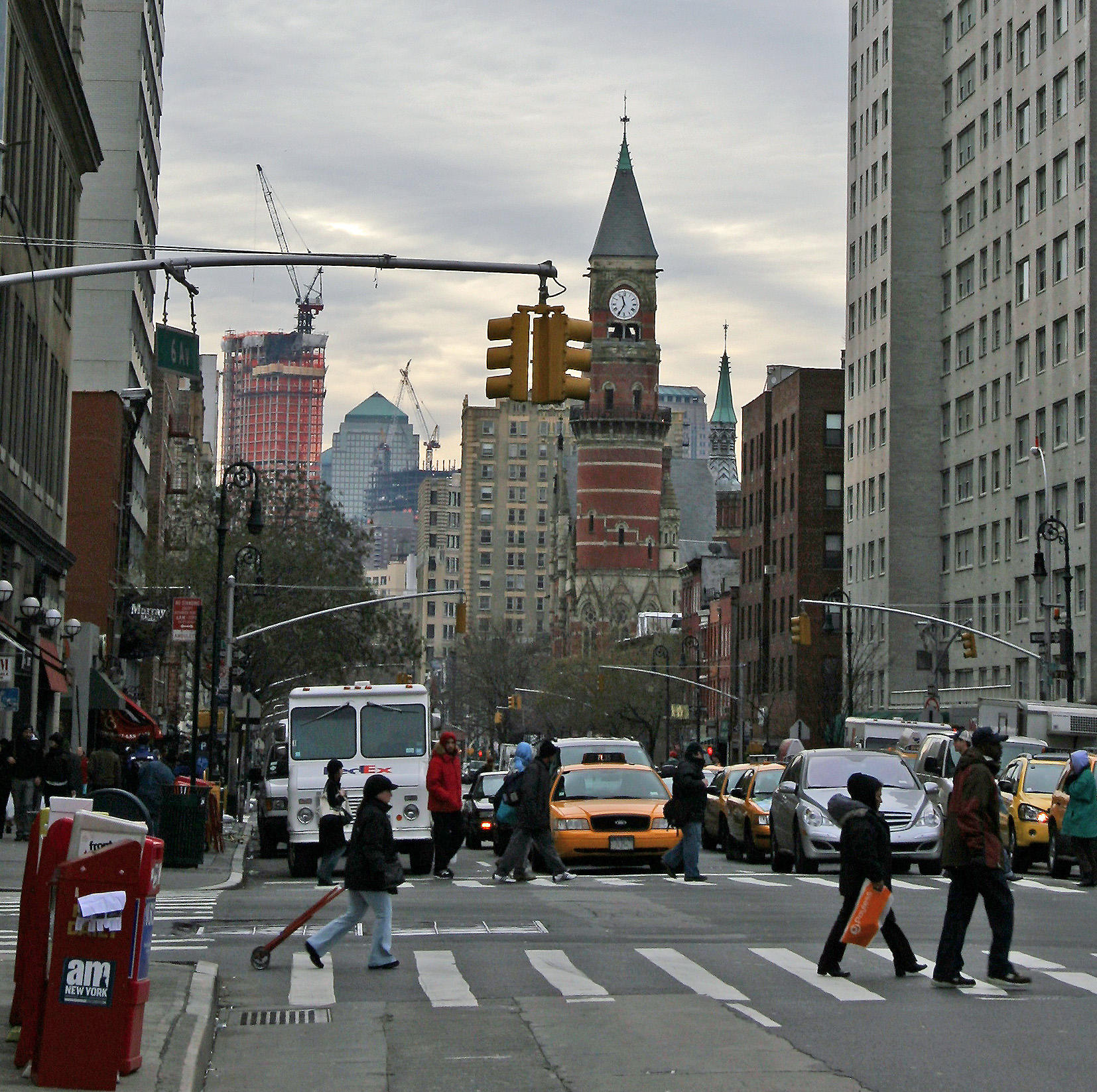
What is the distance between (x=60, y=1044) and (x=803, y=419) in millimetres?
96284

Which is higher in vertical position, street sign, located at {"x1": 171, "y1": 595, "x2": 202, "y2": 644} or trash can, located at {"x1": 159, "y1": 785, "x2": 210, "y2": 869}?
street sign, located at {"x1": 171, "y1": 595, "x2": 202, "y2": 644}

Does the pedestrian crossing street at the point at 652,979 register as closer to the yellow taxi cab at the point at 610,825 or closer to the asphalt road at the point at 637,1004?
the asphalt road at the point at 637,1004

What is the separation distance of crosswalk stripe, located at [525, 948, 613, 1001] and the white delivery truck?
38.3 feet

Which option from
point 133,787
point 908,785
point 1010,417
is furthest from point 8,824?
point 1010,417

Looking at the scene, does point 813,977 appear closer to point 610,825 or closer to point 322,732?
point 610,825

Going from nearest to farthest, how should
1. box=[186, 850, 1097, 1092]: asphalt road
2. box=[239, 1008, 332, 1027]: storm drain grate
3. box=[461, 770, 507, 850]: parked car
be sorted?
box=[186, 850, 1097, 1092]: asphalt road
box=[239, 1008, 332, 1027]: storm drain grate
box=[461, 770, 507, 850]: parked car

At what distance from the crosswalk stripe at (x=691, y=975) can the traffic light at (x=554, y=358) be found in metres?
5.65

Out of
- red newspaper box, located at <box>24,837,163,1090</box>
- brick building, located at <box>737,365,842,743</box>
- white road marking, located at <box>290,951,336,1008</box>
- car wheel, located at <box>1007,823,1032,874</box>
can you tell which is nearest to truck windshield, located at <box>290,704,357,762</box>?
car wheel, located at <box>1007,823,1032,874</box>

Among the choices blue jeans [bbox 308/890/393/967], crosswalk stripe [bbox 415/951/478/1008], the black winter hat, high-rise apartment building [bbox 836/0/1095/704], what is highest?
high-rise apartment building [bbox 836/0/1095/704]

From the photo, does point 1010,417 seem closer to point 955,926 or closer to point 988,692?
point 988,692

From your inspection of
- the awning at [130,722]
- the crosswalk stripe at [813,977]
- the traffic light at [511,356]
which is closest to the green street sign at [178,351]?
the traffic light at [511,356]

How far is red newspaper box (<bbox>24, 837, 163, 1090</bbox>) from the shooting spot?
9102 millimetres

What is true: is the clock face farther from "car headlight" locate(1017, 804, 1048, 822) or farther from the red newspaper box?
the red newspaper box

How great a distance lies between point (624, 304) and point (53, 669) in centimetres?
12379
